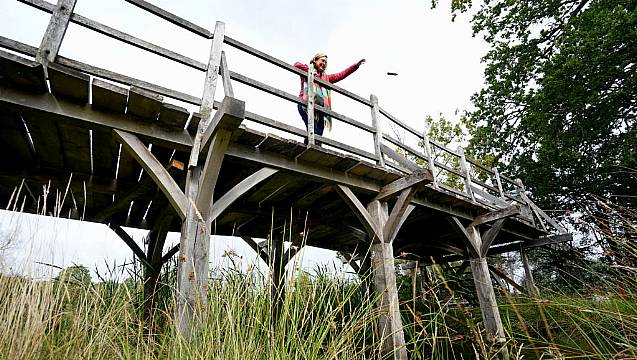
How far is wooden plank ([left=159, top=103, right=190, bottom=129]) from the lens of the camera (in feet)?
9.72

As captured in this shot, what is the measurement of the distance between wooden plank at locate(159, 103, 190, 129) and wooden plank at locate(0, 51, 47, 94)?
76 centimetres

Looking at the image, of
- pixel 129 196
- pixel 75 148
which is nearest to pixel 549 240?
pixel 129 196

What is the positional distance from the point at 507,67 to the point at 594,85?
110 inches

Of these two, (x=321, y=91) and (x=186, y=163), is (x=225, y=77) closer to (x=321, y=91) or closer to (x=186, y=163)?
(x=186, y=163)

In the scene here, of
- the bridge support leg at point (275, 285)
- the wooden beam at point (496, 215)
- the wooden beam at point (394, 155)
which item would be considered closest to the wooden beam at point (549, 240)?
the wooden beam at point (496, 215)

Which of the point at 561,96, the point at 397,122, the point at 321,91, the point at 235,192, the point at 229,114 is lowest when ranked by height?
the point at 235,192

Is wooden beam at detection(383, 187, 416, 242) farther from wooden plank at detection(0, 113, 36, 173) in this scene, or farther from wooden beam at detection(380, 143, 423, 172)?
wooden plank at detection(0, 113, 36, 173)

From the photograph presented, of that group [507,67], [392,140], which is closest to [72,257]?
[392,140]

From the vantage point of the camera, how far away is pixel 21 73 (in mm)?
2475

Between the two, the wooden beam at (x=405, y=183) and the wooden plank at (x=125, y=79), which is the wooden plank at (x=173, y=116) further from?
the wooden beam at (x=405, y=183)

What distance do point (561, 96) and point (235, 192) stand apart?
928cm

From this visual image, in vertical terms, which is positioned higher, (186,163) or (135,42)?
(135,42)

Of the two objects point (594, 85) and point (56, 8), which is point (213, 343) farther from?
point (594, 85)

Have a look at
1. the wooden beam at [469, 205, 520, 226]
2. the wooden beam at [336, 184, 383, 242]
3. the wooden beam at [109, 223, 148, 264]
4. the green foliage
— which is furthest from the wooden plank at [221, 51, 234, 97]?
the green foliage
